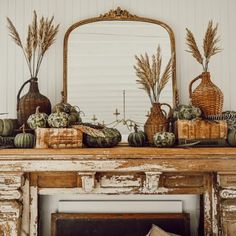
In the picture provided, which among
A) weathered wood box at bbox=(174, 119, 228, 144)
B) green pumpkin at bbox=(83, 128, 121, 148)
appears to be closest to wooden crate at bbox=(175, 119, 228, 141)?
weathered wood box at bbox=(174, 119, 228, 144)

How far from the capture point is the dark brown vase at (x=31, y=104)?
96.1 inches

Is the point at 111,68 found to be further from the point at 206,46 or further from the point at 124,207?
the point at 124,207

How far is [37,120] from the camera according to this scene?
226cm

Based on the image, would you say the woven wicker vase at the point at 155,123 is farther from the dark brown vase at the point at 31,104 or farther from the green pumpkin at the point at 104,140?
the dark brown vase at the point at 31,104

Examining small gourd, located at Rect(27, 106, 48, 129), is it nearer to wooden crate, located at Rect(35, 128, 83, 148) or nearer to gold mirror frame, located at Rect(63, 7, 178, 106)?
wooden crate, located at Rect(35, 128, 83, 148)

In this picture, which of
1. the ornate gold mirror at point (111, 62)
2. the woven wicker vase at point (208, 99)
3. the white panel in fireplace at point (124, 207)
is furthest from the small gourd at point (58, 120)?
the woven wicker vase at point (208, 99)

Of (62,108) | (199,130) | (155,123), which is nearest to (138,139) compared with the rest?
(155,123)

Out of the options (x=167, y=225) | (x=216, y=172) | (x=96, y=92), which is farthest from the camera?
(x=96, y=92)

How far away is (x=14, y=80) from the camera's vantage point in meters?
2.72

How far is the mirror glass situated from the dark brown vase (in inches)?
9.3

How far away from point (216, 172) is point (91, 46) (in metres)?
1.24

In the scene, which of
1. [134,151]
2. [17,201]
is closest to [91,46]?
[134,151]

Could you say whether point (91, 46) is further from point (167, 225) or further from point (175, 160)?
point (167, 225)

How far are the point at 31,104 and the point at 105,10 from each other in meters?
0.91
